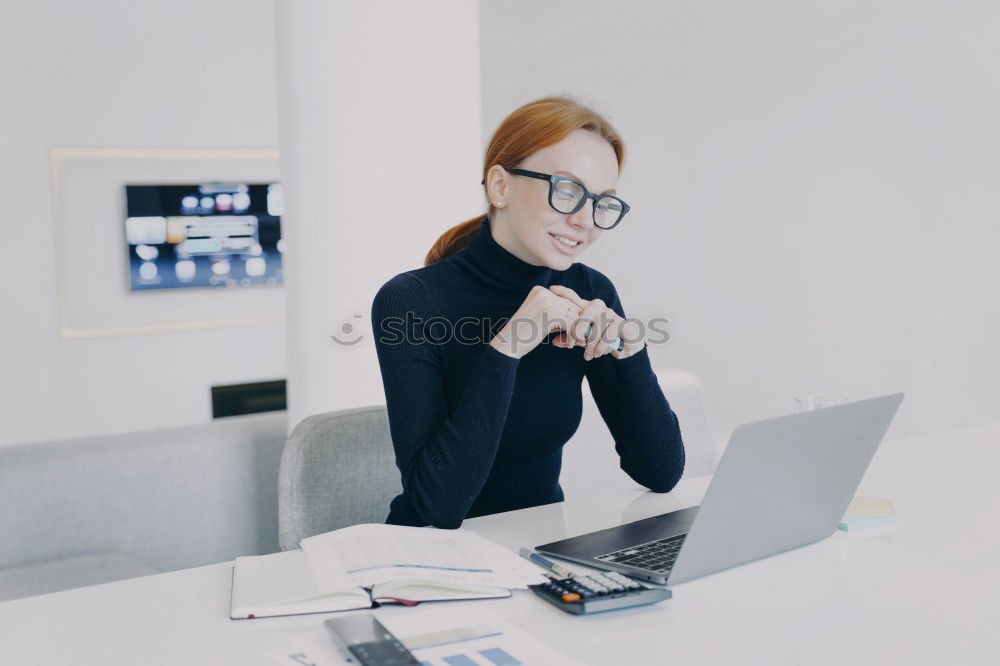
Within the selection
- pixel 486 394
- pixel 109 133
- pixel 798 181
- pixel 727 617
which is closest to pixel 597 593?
pixel 727 617

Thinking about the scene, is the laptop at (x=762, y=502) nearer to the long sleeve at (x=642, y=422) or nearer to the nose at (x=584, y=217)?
the long sleeve at (x=642, y=422)

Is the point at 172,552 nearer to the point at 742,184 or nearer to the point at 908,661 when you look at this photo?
the point at 908,661

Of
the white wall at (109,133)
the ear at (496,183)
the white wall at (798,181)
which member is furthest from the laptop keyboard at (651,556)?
the white wall at (109,133)

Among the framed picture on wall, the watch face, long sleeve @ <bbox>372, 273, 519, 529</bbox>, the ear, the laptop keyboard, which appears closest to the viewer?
the watch face

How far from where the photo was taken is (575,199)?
5.39 ft

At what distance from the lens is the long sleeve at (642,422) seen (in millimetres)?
1744

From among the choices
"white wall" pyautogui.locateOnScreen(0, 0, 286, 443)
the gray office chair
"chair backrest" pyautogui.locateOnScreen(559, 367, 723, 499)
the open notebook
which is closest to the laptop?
the open notebook

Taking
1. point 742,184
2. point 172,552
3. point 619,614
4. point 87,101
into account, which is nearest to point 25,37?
point 87,101

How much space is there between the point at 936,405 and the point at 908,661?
175 inches

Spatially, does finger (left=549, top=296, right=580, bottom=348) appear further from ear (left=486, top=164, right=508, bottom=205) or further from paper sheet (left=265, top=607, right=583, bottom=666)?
paper sheet (left=265, top=607, right=583, bottom=666)

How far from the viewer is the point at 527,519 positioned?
61.4 inches

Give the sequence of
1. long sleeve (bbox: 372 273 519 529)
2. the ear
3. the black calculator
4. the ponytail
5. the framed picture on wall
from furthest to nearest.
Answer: the framed picture on wall
the ponytail
the ear
long sleeve (bbox: 372 273 519 529)
the black calculator

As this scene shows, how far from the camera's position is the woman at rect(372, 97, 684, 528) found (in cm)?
157

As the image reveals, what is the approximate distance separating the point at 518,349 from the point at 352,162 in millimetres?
1261
